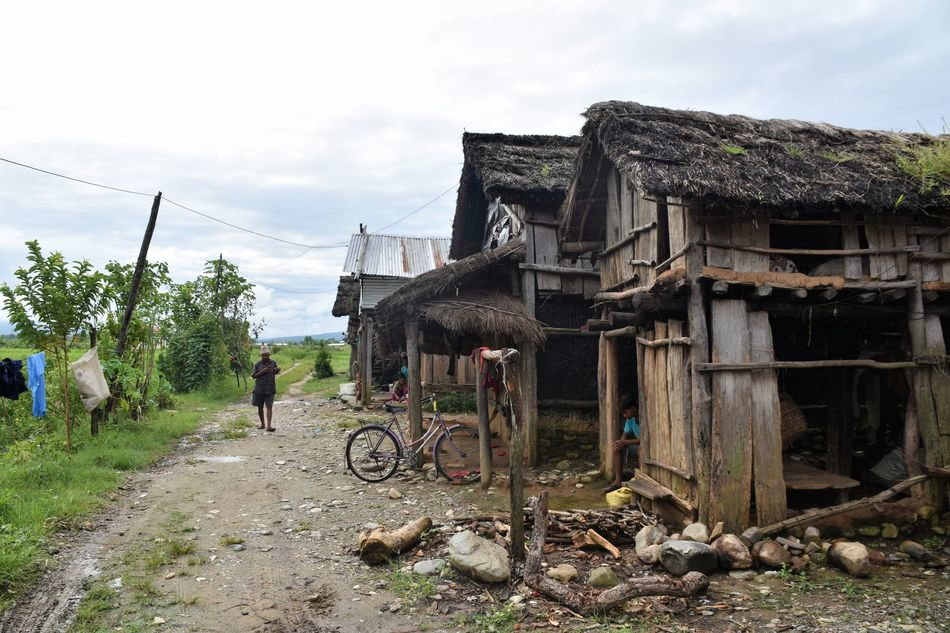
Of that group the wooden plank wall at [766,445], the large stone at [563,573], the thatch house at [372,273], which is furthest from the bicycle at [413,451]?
the thatch house at [372,273]

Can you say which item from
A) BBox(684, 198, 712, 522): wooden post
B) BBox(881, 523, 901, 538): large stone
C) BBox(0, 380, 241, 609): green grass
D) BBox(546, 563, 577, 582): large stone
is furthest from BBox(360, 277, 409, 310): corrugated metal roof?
BBox(881, 523, 901, 538): large stone

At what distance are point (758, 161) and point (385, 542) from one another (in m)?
5.87

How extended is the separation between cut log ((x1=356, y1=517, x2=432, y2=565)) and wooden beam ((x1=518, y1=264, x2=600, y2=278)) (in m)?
5.48

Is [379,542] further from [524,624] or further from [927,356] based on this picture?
[927,356]

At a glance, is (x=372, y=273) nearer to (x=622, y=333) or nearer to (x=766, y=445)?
(x=622, y=333)

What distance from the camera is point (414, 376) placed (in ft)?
33.6

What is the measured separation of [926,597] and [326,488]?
7.20 meters

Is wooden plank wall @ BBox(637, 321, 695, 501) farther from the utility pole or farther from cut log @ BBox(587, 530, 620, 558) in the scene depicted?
the utility pole

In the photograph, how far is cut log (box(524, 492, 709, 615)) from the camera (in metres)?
4.84

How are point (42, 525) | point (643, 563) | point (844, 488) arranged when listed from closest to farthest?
point (643, 563)
point (42, 525)
point (844, 488)

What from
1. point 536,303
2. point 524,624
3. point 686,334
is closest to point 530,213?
point 536,303

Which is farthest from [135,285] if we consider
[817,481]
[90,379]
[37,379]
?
[817,481]

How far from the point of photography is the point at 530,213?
11188mm

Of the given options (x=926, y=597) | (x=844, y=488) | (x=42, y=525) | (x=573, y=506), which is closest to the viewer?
(x=926, y=597)
